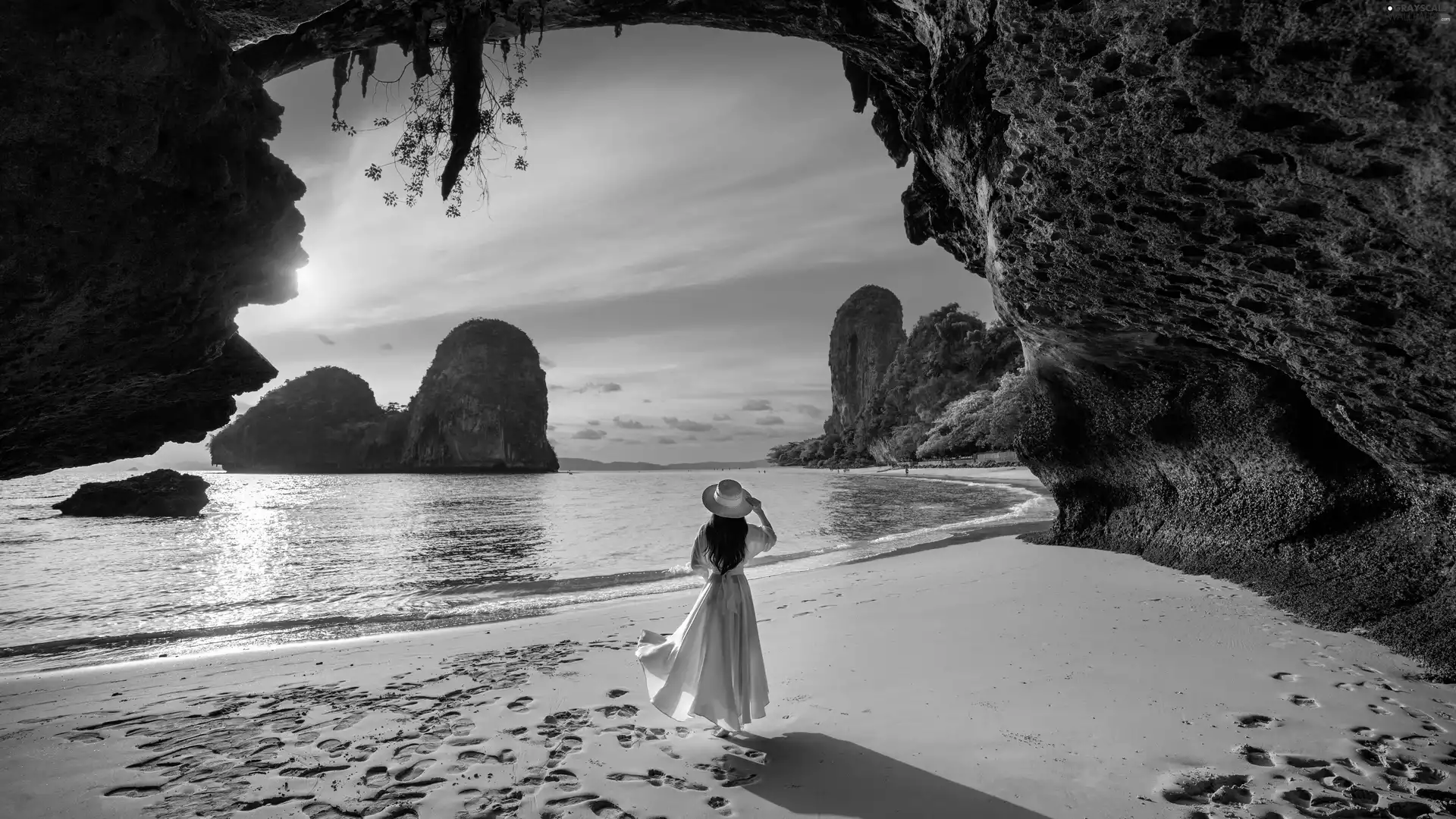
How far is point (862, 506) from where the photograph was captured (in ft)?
82.7

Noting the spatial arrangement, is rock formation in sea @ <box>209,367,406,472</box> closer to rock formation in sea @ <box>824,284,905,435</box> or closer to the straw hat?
rock formation in sea @ <box>824,284,905,435</box>

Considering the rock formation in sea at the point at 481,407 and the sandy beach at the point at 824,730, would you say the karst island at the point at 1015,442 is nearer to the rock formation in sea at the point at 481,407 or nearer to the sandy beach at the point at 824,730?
the sandy beach at the point at 824,730

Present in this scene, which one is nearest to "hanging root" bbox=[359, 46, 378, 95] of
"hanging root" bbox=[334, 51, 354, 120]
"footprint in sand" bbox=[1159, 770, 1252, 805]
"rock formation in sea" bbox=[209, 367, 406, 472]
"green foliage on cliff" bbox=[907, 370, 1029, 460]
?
"hanging root" bbox=[334, 51, 354, 120]

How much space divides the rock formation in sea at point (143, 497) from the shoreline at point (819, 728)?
29.9 meters

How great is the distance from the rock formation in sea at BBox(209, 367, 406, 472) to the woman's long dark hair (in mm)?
111444

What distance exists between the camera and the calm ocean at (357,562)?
337 inches

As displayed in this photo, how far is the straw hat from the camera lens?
4.16 meters

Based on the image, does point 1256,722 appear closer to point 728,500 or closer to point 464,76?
point 728,500

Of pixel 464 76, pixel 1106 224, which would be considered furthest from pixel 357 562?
pixel 1106 224

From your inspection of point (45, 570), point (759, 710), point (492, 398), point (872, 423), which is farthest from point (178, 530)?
point (492, 398)

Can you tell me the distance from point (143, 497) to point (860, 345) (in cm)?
11334

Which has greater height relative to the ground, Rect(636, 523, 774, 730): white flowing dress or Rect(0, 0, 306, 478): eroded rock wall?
Rect(0, 0, 306, 478): eroded rock wall

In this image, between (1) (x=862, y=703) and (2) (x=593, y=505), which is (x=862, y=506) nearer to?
(2) (x=593, y=505)

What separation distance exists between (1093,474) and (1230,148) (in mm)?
7123
